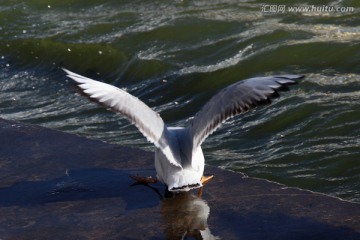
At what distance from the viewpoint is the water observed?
7.51 meters

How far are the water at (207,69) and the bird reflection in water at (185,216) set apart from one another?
1.78 metres

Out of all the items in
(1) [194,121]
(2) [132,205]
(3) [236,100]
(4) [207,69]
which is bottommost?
(4) [207,69]

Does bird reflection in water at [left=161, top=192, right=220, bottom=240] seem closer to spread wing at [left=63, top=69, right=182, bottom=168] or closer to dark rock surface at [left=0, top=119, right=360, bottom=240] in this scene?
dark rock surface at [left=0, top=119, right=360, bottom=240]

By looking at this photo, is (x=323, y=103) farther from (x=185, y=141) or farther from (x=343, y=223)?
(x=343, y=223)

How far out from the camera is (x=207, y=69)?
9.90 meters

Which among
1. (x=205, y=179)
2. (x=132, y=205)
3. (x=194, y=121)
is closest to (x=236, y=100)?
(x=194, y=121)

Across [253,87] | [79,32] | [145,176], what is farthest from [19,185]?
[79,32]

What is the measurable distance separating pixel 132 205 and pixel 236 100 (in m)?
→ 0.99

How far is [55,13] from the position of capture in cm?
1331

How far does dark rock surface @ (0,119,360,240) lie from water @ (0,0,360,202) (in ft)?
5.21

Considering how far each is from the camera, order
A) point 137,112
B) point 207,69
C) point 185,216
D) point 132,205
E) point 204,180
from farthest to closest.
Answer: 1. point 207,69
2. point 137,112
3. point 204,180
4. point 132,205
5. point 185,216

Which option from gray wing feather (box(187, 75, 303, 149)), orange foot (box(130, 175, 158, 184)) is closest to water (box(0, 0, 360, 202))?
gray wing feather (box(187, 75, 303, 149))

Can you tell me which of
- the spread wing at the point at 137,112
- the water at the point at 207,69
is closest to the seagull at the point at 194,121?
the spread wing at the point at 137,112

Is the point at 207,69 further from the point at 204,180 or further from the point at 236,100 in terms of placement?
the point at 204,180
